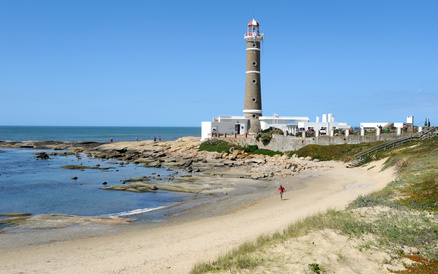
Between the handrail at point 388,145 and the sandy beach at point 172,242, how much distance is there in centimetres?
1042

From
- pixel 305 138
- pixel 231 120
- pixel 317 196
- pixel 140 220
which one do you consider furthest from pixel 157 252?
pixel 231 120

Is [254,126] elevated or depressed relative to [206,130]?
elevated

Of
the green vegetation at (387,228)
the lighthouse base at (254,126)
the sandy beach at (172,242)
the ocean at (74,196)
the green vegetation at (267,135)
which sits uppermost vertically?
the lighthouse base at (254,126)

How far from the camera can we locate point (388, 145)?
3706cm

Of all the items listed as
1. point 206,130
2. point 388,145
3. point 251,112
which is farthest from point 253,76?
point 388,145

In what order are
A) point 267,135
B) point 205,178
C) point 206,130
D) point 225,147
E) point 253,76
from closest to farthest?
point 205,178 → point 267,135 → point 225,147 → point 253,76 → point 206,130

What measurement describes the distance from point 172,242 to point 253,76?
49745 millimetres

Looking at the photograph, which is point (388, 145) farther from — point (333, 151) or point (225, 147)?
point (225, 147)

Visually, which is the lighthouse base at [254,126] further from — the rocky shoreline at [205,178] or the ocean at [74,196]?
the ocean at [74,196]

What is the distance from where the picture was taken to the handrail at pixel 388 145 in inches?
1431

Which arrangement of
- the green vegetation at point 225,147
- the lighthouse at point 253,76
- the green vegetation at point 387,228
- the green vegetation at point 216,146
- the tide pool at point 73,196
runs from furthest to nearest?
1. the lighthouse at point 253,76
2. the green vegetation at point 216,146
3. the green vegetation at point 225,147
4. the tide pool at point 73,196
5. the green vegetation at point 387,228

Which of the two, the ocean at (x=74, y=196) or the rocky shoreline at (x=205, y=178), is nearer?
the rocky shoreline at (x=205, y=178)

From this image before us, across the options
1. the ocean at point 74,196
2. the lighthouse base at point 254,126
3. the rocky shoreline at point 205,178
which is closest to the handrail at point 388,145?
the rocky shoreline at point 205,178

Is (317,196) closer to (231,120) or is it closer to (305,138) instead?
(305,138)
